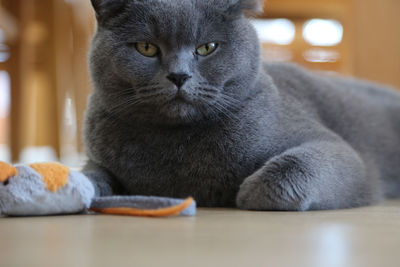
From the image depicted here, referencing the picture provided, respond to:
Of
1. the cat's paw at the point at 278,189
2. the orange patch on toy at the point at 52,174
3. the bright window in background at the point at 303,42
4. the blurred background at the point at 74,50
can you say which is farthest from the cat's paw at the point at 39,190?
the bright window in background at the point at 303,42

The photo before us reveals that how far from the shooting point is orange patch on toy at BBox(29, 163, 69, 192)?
99cm

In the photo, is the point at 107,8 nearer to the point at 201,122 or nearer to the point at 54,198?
the point at 201,122

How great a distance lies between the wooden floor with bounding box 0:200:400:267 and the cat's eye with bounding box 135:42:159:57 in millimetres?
344

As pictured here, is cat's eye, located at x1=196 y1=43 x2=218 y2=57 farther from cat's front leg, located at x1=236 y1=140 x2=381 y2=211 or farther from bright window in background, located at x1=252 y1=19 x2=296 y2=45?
bright window in background, located at x1=252 y1=19 x2=296 y2=45

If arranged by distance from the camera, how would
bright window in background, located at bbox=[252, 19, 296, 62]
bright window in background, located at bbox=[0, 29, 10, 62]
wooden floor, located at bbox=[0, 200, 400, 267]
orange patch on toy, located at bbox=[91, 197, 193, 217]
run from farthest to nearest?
bright window in background, located at bbox=[252, 19, 296, 62] → bright window in background, located at bbox=[0, 29, 10, 62] → orange patch on toy, located at bbox=[91, 197, 193, 217] → wooden floor, located at bbox=[0, 200, 400, 267]

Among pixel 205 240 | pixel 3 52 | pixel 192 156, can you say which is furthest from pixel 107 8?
pixel 3 52

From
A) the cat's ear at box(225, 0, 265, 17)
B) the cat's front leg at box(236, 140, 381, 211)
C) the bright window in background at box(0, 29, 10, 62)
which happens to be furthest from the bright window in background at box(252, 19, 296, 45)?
the cat's front leg at box(236, 140, 381, 211)

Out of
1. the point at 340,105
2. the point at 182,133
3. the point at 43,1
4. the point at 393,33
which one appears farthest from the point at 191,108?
the point at 43,1

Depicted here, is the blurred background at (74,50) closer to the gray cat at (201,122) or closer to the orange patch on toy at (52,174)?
the gray cat at (201,122)

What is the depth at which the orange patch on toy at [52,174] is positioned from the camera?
988 mm

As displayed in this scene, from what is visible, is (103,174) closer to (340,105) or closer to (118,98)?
(118,98)

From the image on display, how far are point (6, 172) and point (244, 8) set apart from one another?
0.62m

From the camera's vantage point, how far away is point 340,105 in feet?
5.37

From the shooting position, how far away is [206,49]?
45.4 inches
